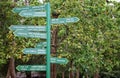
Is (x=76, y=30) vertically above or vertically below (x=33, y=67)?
below

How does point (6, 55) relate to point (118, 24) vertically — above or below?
below

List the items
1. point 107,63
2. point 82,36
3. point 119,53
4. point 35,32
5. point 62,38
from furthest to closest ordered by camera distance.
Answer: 1. point 119,53
2. point 107,63
3. point 62,38
4. point 82,36
5. point 35,32

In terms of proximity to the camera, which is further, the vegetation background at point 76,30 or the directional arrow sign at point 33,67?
the vegetation background at point 76,30

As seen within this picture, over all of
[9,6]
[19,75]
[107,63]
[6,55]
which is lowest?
[19,75]

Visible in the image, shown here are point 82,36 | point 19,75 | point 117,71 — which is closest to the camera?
point 82,36

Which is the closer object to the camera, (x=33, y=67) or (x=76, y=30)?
(x=33, y=67)

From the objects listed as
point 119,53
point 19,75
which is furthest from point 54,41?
point 19,75

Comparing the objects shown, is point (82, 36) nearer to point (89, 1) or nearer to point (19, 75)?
point (89, 1)

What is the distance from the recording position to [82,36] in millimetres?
9922

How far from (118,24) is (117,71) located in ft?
39.1

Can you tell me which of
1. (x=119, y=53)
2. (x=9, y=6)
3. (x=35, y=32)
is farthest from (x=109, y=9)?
(x=35, y=32)

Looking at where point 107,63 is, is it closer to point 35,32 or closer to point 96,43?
point 96,43

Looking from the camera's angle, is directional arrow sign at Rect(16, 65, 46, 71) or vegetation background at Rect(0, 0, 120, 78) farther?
vegetation background at Rect(0, 0, 120, 78)

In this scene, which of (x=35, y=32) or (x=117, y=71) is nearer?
(x=35, y=32)
